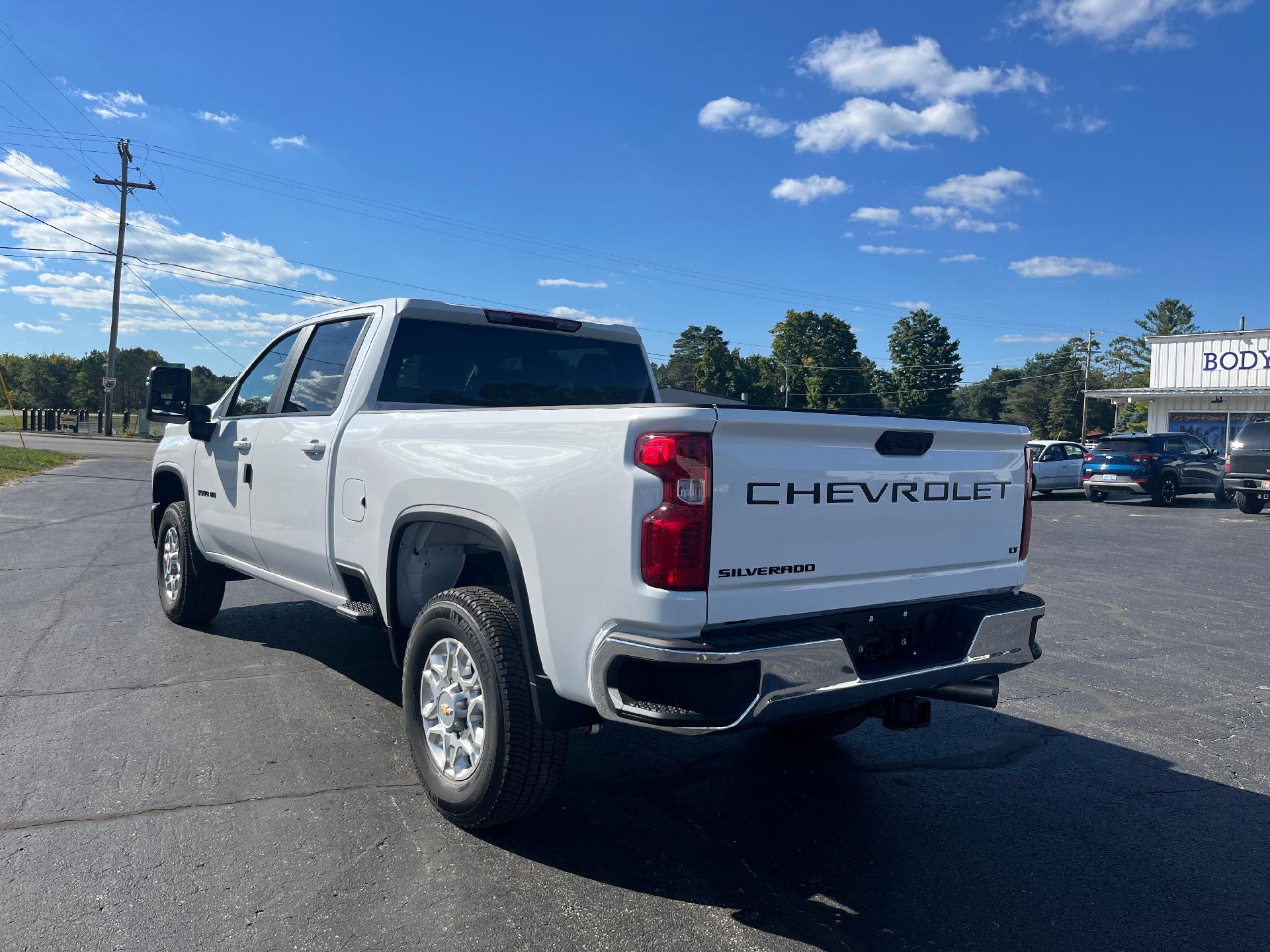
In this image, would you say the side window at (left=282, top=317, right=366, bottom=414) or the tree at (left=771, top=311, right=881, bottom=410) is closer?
the side window at (left=282, top=317, right=366, bottom=414)

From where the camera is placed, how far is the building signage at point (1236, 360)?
32.8m

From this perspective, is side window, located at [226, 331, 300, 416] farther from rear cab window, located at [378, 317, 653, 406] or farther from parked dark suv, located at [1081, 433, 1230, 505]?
parked dark suv, located at [1081, 433, 1230, 505]

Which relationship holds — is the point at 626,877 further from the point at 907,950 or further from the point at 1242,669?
the point at 1242,669

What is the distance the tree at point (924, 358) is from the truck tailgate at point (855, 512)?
7633 centimetres

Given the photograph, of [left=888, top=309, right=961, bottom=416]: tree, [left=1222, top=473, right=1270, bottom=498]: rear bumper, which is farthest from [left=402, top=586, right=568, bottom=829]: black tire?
[left=888, top=309, right=961, bottom=416]: tree

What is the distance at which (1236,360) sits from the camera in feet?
109

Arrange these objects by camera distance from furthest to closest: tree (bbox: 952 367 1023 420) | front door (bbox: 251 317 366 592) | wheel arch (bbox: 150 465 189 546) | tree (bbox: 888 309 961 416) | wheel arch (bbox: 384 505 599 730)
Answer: tree (bbox: 952 367 1023 420)
tree (bbox: 888 309 961 416)
wheel arch (bbox: 150 465 189 546)
front door (bbox: 251 317 366 592)
wheel arch (bbox: 384 505 599 730)

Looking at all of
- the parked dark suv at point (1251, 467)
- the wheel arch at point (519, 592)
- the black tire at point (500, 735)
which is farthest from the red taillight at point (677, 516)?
the parked dark suv at point (1251, 467)

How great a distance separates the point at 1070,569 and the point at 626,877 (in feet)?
29.6

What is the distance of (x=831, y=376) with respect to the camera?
308ft

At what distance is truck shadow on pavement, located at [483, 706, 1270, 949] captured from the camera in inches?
116

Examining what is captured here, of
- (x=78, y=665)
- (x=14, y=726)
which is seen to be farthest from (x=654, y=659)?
(x=78, y=665)

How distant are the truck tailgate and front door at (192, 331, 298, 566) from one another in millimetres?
3409

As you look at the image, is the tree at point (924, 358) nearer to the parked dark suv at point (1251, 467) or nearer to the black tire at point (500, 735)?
the parked dark suv at point (1251, 467)
